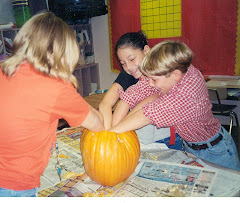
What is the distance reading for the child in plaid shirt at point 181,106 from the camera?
39.8 inches

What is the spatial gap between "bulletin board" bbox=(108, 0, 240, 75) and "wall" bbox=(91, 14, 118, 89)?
2.23ft

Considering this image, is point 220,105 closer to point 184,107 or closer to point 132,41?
point 132,41

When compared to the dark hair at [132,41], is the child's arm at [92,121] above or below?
below

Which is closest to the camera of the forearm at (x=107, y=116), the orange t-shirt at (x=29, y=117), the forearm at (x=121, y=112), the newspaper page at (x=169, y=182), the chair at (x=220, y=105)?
the orange t-shirt at (x=29, y=117)

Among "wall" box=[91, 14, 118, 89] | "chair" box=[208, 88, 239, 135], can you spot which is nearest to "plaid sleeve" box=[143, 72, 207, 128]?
"chair" box=[208, 88, 239, 135]

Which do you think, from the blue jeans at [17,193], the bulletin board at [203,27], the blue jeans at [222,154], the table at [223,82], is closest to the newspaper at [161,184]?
the blue jeans at [17,193]

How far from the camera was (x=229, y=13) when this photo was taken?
2625 mm

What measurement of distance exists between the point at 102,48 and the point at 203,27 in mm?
1746

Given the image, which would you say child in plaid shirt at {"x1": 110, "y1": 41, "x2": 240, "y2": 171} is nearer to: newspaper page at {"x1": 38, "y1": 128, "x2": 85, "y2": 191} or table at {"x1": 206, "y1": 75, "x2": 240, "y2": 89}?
newspaper page at {"x1": 38, "y1": 128, "x2": 85, "y2": 191}

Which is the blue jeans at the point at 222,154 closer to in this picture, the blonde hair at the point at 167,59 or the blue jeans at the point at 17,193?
the blonde hair at the point at 167,59

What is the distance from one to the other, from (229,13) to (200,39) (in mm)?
413

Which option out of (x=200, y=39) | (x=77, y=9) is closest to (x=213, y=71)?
(x=200, y=39)
